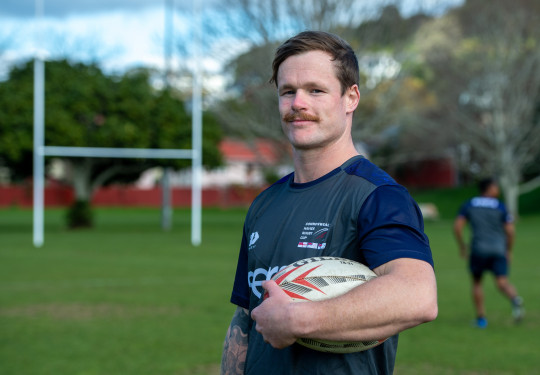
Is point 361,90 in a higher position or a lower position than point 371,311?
higher

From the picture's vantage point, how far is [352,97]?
259 cm

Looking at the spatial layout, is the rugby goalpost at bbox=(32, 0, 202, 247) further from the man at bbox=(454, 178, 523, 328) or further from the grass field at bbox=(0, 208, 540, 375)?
the man at bbox=(454, 178, 523, 328)

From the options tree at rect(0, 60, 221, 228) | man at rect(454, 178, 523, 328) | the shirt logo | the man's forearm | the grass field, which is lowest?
the grass field

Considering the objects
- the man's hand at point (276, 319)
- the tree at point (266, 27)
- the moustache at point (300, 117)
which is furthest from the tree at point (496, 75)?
the man's hand at point (276, 319)

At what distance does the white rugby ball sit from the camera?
2268 mm

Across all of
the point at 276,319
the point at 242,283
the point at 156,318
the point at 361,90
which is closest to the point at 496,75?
the point at 361,90

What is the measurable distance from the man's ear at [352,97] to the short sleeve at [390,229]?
0.36m

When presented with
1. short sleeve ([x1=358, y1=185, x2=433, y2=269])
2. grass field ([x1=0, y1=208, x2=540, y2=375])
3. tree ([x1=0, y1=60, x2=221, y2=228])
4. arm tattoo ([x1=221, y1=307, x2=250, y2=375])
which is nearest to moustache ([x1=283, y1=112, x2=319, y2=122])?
short sleeve ([x1=358, y1=185, x2=433, y2=269])

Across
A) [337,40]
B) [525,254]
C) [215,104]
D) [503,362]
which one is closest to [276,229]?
[337,40]

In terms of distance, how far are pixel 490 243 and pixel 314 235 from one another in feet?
28.0

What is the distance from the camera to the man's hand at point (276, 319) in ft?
6.78

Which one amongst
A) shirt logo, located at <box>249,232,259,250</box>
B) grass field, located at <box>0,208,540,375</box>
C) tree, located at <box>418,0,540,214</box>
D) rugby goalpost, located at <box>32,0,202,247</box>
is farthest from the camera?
tree, located at <box>418,0,540,214</box>

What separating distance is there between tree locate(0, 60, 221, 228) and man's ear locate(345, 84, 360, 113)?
28.5 meters

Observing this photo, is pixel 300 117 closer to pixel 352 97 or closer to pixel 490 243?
pixel 352 97
